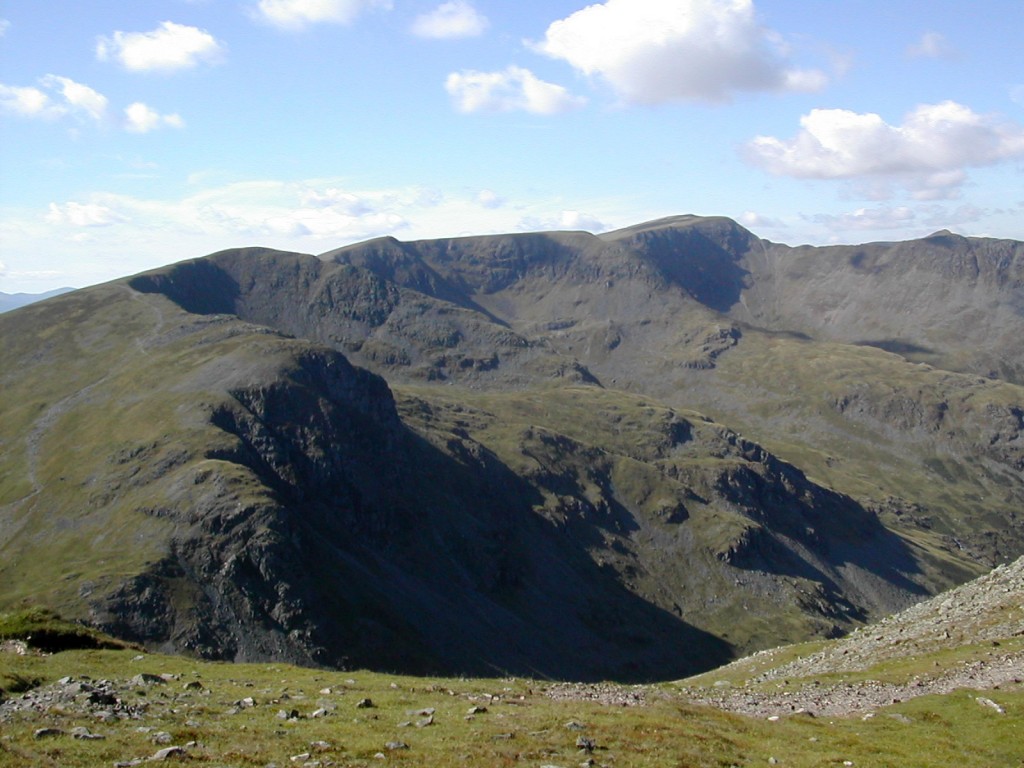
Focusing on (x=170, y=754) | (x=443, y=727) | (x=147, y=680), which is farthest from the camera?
(x=147, y=680)

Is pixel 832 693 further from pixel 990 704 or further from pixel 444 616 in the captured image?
pixel 444 616

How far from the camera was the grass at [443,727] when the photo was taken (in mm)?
26859

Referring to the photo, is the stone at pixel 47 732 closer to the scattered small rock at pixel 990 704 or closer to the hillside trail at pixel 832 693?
the hillside trail at pixel 832 693

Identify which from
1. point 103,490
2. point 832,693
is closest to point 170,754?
point 832,693

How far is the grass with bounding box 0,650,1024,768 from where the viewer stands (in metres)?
26.9

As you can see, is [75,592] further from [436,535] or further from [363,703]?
[363,703]

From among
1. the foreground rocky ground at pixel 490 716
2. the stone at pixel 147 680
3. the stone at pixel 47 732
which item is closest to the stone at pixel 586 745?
the foreground rocky ground at pixel 490 716

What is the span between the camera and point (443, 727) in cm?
3197

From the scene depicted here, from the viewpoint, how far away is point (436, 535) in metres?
197

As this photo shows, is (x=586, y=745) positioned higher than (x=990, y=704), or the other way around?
(x=586, y=745)

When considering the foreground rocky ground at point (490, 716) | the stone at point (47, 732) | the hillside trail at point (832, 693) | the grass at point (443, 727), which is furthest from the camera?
the hillside trail at point (832, 693)

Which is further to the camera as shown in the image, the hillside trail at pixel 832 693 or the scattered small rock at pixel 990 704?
the hillside trail at pixel 832 693

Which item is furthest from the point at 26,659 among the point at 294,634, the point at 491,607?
the point at 491,607

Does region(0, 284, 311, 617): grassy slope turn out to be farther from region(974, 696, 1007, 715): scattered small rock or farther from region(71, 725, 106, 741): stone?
region(974, 696, 1007, 715): scattered small rock
